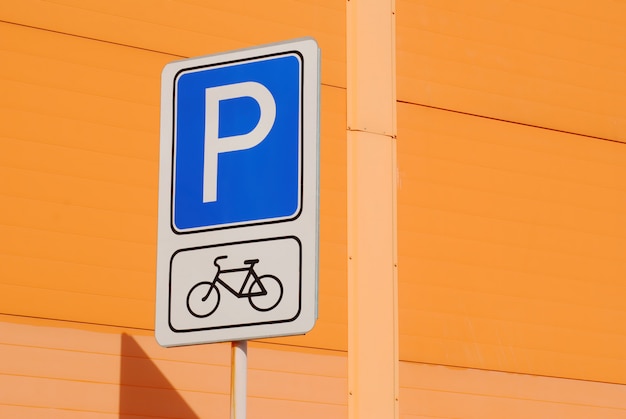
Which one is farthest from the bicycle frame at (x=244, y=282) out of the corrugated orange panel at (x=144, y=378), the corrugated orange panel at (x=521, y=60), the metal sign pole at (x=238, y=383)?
the corrugated orange panel at (x=521, y=60)

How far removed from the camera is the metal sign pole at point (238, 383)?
128 inches

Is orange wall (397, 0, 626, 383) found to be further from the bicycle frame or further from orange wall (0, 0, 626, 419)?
the bicycle frame

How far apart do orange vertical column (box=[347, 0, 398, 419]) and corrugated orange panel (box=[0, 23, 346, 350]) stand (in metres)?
1.24

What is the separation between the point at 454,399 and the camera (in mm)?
7070

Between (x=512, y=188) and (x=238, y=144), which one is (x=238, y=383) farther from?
(x=512, y=188)

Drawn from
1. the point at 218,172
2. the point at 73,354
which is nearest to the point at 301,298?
the point at 218,172

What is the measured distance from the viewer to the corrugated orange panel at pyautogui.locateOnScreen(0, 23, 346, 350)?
614 cm

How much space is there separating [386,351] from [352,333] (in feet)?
0.68

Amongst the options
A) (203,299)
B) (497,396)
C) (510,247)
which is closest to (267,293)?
(203,299)

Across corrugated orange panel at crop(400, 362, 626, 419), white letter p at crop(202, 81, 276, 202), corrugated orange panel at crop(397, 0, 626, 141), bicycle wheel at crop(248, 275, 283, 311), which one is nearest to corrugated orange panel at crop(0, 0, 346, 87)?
corrugated orange panel at crop(397, 0, 626, 141)

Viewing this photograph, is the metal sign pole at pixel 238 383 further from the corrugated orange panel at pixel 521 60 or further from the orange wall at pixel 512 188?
the corrugated orange panel at pixel 521 60

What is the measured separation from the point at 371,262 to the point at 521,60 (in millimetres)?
2948

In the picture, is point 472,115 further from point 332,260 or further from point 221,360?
point 221,360

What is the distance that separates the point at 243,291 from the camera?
10.9 feet
